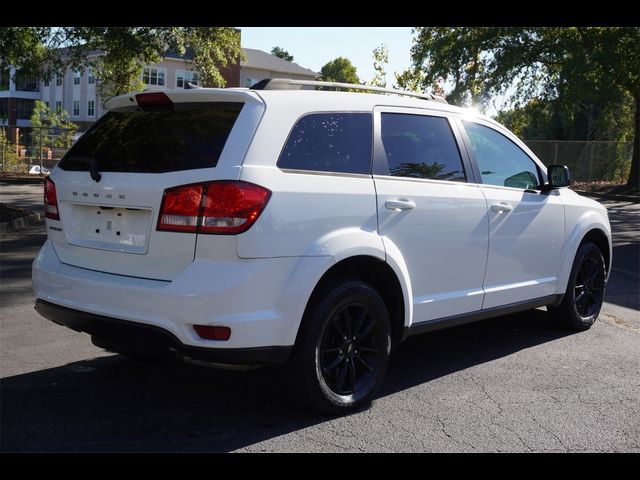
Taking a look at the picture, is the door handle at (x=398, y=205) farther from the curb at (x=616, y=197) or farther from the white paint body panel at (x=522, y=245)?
the curb at (x=616, y=197)

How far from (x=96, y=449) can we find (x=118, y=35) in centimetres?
1755

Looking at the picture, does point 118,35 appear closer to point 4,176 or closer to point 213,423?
point 4,176

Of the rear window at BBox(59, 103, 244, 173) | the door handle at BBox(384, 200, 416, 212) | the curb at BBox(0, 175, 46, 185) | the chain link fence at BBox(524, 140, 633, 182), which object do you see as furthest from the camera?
the chain link fence at BBox(524, 140, 633, 182)

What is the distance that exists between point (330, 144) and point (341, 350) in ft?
4.04

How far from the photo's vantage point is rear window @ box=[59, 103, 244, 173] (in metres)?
4.11

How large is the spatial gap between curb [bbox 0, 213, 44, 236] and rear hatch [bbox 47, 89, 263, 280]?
30.1 ft

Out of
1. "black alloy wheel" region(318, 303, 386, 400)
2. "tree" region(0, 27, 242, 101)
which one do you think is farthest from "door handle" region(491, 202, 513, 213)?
"tree" region(0, 27, 242, 101)

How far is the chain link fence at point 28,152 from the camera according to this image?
1214 inches

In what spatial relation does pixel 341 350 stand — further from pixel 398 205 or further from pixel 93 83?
pixel 93 83

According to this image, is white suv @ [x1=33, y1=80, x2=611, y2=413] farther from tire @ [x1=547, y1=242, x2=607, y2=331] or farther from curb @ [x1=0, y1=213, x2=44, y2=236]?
curb @ [x1=0, y1=213, x2=44, y2=236]

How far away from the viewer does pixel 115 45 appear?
20.4 m

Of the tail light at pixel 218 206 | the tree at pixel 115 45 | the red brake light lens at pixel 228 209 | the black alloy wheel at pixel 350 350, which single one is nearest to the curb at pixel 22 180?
the tree at pixel 115 45

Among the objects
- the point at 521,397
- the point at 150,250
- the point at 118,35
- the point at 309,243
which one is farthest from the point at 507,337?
the point at 118,35

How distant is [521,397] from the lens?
16.0 feet
